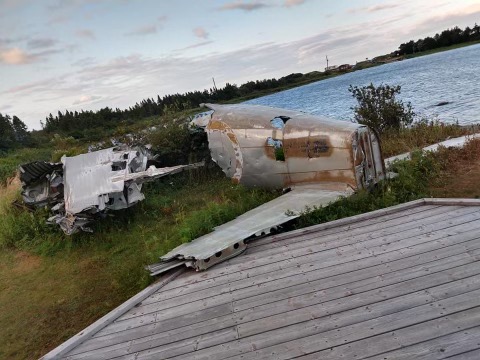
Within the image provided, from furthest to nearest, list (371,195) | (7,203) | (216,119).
Result: (7,203) < (216,119) < (371,195)

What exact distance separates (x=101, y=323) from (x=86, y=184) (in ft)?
17.3

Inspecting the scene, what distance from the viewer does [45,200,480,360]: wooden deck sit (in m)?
3.21

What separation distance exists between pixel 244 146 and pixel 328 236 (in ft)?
10.8

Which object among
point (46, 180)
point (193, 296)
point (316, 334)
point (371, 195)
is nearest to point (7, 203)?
point (46, 180)

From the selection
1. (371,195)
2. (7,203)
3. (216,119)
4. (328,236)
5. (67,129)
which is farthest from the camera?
(67,129)

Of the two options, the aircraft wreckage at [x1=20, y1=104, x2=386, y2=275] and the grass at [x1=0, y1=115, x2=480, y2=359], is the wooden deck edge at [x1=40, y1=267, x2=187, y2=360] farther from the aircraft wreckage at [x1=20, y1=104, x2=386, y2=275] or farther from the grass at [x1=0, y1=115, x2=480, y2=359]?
the grass at [x1=0, y1=115, x2=480, y2=359]

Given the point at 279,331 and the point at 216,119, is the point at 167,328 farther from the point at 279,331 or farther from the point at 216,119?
the point at 216,119

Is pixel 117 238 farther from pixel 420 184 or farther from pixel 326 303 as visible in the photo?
pixel 420 184

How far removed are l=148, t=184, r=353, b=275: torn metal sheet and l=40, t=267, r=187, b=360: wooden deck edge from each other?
259 mm

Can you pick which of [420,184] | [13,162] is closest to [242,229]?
[420,184]

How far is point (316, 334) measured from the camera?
11.1ft

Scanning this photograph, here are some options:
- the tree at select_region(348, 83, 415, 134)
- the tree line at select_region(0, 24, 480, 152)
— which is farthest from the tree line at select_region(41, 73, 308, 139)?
the tree at select_region(348, 83, 415, 134)

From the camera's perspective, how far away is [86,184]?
8906 millimetres

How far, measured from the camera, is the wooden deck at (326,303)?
3.21 metres
